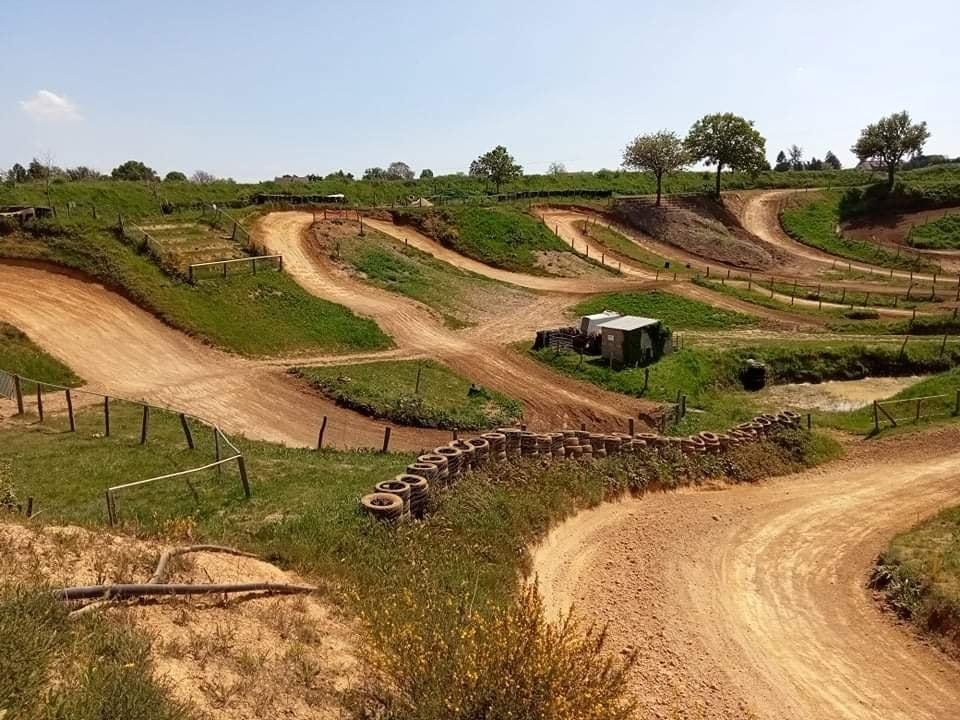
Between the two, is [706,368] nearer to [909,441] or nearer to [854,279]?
[909,441]

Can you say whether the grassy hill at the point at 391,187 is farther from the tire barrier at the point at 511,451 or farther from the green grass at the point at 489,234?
the tire barrier at the point at 511,451

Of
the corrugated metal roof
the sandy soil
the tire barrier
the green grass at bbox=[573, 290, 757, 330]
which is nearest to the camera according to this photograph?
the sandy soil

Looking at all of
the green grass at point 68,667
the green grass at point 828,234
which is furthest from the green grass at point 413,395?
the green grass at point 828,234

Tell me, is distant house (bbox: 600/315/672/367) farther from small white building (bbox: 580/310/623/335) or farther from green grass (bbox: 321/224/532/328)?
green grass (bbox: 321/224/532/328)

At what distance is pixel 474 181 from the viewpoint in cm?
8319

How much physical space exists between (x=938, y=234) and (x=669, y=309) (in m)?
38.9

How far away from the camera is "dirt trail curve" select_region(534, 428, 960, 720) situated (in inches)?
428

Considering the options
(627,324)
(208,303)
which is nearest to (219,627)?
(627,324)

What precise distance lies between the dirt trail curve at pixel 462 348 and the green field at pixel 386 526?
9.18m

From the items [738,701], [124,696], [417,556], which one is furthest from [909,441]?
Answer: [124,696]

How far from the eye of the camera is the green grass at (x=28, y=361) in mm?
27125

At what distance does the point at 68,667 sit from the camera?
6688 mm

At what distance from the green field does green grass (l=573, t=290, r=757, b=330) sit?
20.4m

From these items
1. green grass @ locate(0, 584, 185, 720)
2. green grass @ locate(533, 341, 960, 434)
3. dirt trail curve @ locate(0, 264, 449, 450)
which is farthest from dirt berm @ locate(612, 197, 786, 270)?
green grass @ locate(0, 584, 185, 720)
